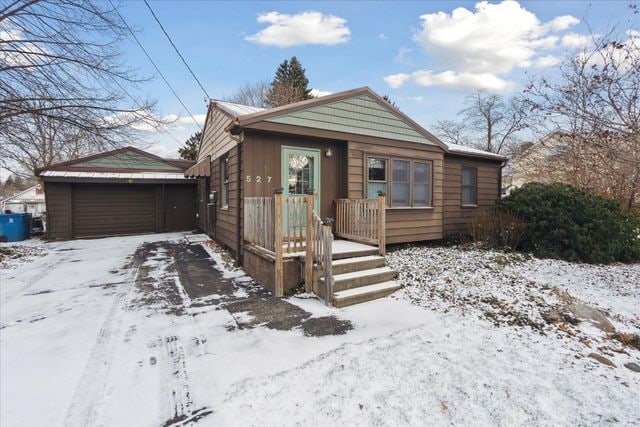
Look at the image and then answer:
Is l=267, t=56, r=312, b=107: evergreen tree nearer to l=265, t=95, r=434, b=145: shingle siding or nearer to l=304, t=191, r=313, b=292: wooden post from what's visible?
l=265, t=95, r=434, b=145: shingle siding

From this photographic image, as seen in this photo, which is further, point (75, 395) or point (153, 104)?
point (153, 104)

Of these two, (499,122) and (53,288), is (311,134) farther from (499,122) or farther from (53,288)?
(499,122)

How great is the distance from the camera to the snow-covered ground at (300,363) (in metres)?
2.14

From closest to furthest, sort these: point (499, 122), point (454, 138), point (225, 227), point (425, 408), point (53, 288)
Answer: point (425, 408), point (53, 288), point (225, 227), point (499, 122), point (454, 138)

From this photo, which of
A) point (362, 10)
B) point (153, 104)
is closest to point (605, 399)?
point (153, 104)

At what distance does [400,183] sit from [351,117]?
6.95 ft

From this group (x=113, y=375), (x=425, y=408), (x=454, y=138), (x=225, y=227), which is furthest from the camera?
(x=454, y=138)

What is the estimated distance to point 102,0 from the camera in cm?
555

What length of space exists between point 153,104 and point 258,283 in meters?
4.63

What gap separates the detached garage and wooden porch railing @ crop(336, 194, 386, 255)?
8.51 meters

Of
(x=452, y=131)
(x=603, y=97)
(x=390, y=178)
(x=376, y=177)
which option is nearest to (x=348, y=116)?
(x=376, y=177)

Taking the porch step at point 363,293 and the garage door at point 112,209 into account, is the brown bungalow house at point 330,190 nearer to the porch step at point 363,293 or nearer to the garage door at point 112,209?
the porch step at point 363,293

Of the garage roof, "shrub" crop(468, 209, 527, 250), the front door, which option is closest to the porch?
the front door

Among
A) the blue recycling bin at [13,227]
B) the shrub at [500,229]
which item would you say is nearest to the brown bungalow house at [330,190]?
the shrub at [500,229]
